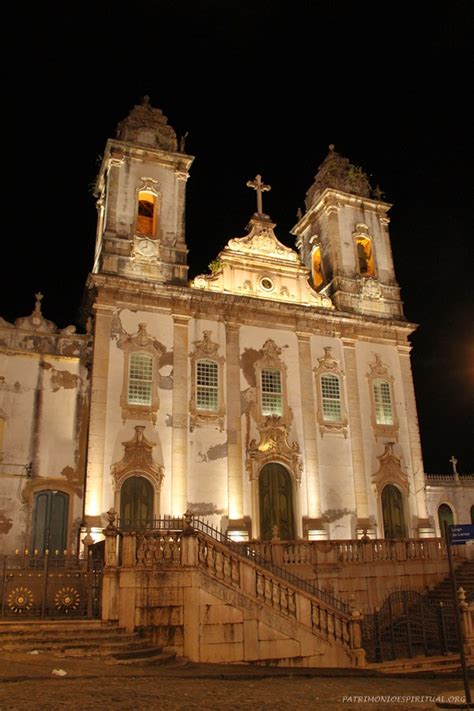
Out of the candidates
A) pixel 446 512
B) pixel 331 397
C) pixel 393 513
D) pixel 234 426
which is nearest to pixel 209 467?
pixel 234 426

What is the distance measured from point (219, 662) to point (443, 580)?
904 cm

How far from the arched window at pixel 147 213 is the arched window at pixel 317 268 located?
8.12m

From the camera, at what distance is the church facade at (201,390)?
18.8 metres

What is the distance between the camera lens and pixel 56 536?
1816 centimetres

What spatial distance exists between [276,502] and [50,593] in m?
10.5

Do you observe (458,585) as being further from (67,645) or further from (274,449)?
(67,645)

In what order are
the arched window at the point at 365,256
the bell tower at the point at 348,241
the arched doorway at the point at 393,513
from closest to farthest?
the arched doorway at the point at 393,513 → the bell tower at the point at 348,241 → the arched window at the point at 365,256

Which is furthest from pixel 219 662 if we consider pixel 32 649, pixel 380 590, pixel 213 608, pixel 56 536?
pixel 56 536

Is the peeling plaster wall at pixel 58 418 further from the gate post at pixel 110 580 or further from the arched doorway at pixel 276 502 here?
the gate post at pixel 110 580

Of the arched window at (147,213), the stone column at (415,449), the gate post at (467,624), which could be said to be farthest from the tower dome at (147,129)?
the gate post at (467,624)

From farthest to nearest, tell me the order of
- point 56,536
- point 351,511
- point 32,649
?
point 351,511 < point 56,536 < point 32,649

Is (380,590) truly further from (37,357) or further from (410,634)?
(37,357)

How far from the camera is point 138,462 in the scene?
18.9 m

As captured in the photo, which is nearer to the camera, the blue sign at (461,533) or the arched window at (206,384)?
the blue sign at (461,533)
